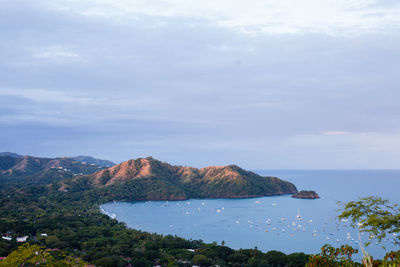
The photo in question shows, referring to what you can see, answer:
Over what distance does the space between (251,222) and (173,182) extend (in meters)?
85.6

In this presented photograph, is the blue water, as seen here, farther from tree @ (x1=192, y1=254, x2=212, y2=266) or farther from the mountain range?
tree @ (x1=192, y1=254, x2=212, y2=266)

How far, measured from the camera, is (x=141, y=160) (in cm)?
19288

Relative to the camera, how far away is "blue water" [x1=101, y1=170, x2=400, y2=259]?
7888 cm

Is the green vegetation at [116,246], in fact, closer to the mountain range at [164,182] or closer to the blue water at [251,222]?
the blue water at [251,222]

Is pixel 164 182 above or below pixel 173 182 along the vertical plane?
above

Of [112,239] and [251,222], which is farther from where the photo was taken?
[251,222]

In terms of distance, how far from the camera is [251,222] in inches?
4099

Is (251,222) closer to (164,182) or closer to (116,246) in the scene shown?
(116,246)

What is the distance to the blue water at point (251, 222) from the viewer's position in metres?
78.9

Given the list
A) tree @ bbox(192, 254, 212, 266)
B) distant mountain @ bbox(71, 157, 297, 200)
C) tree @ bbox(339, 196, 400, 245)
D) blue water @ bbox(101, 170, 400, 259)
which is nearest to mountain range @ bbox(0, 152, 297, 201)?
distant mountain @ bbox(71, 157, 297, 200)

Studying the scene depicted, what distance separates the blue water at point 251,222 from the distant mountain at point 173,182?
28.4 ft

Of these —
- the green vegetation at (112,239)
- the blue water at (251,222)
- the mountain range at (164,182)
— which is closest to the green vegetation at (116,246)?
the green vegetation at (112,239)

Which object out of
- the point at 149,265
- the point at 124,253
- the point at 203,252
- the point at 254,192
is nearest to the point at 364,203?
the point at 149,265

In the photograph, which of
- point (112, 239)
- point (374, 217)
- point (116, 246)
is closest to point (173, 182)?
point (112, 239)
